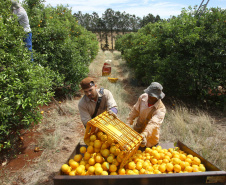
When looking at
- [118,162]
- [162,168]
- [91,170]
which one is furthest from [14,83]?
[162,168]

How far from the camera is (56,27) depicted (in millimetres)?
7000

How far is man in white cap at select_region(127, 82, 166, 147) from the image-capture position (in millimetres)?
2895

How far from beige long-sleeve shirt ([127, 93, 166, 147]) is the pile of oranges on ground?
436 mm

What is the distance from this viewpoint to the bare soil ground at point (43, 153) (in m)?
3.43

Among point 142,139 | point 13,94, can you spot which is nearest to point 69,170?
point 142,139

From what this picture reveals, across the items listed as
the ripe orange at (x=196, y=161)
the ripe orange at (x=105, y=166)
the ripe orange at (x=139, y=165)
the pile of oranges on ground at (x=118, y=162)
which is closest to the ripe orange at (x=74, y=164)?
the pile of oranges on ground at (x=118, y=162)

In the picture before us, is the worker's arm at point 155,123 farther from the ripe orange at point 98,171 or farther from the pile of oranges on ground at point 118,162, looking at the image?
the ripe orange at point 98,171

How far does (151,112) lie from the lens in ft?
Result: 10.7

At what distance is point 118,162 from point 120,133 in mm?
409

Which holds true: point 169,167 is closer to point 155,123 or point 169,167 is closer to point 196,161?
point 196,161

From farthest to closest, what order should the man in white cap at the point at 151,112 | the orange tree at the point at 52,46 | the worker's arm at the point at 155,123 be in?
the orange tree at the point at 52,46 < the man in white cap at the point at 151,112 < the worker's arm at the point at 155,123

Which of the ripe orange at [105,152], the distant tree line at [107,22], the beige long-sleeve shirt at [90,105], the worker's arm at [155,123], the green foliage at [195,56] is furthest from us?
the distant tree line at [107,22]

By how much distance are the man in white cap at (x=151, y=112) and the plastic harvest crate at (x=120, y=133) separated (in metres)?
0.46

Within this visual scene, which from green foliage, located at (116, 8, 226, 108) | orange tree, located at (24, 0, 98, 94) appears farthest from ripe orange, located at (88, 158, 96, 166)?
green foliage, located at (116, 8, 226, 108)
